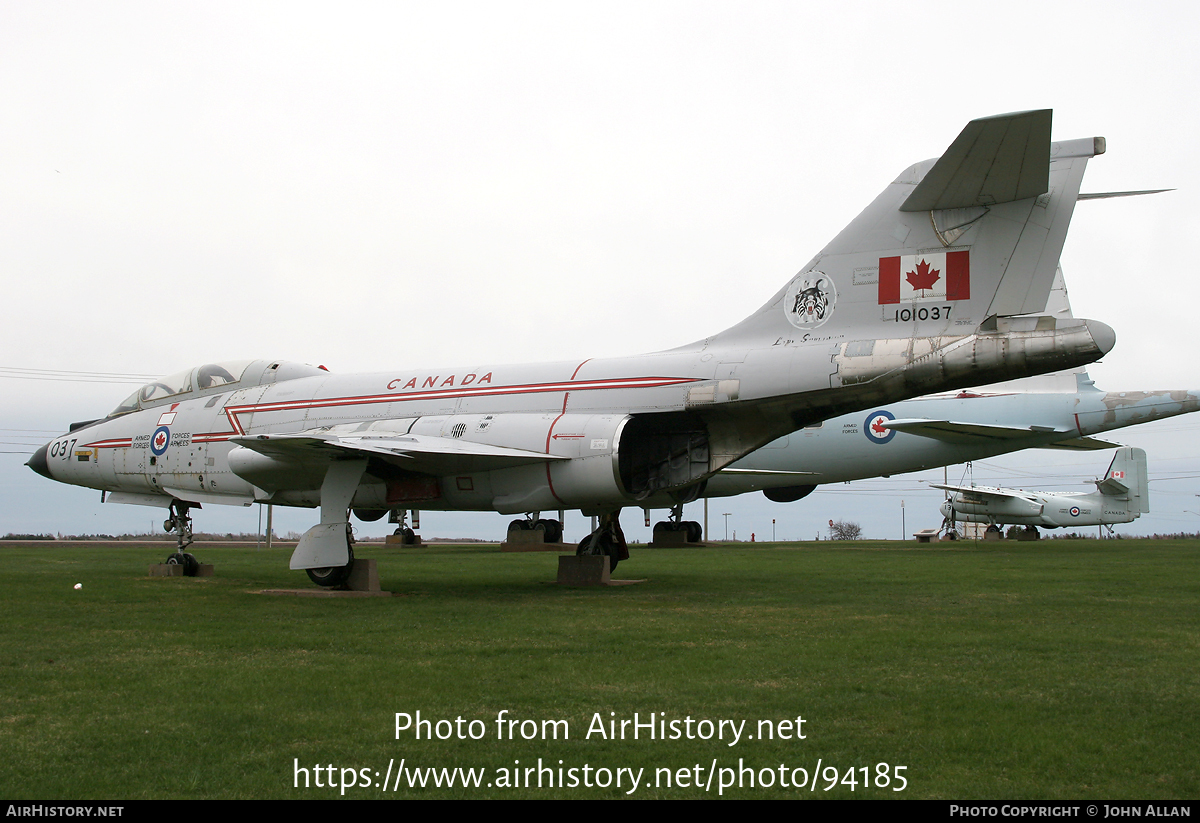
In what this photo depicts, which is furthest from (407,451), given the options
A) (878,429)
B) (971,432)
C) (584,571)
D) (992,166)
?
(971,432)

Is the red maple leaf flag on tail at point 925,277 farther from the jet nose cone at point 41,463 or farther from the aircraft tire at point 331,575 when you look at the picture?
the jet nose cone at point 41,463

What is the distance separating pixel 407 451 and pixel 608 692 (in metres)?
6.23

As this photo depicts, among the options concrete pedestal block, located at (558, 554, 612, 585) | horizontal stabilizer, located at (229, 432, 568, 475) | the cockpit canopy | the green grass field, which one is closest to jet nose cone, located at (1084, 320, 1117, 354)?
the green grass field

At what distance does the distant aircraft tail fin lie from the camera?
1545 inches

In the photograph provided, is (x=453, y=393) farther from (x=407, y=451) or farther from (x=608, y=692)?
(x=608, y=692)

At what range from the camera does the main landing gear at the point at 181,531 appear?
14.7 m

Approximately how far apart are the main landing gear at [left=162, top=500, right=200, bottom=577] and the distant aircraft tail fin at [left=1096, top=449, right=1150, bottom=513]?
1507 inches

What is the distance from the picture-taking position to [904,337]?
9.83 metres

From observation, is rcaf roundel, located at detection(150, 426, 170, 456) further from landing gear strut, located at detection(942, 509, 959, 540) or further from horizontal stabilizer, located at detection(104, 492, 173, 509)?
landing gear strut, located at detection(942, 509, 959, 540)

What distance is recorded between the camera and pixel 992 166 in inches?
349

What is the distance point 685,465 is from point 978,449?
45.4 feet

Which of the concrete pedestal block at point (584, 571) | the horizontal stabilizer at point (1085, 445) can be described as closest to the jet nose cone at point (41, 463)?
the concrete pedestal block at point (584, 571)
